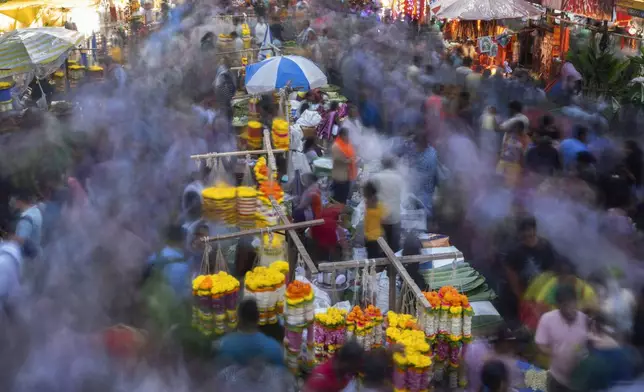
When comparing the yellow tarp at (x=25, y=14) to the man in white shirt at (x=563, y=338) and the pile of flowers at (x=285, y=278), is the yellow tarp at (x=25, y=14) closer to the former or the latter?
the pile of flowers at (x=285, y=278)

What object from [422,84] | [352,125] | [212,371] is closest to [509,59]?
[422,84]

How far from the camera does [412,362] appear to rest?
13.2 ft

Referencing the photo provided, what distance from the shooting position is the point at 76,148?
8.00 meters

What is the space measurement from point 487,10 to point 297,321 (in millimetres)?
8760

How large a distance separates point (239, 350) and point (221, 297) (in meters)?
0.90

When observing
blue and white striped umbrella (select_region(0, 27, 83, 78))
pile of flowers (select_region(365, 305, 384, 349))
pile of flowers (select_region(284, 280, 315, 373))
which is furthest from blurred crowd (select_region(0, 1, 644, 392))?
blue and white striped umbrella (select_region(0, 27, 83, 78))

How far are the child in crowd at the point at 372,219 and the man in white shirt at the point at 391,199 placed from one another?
11 centimetres

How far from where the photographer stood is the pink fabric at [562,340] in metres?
4.05

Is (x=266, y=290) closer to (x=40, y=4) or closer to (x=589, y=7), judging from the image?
(x=589, y=7)

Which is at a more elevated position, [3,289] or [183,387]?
[3,289]

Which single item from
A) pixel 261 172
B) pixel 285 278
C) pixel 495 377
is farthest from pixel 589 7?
pixel 495 377

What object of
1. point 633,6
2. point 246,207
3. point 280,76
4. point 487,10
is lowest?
point 246,207

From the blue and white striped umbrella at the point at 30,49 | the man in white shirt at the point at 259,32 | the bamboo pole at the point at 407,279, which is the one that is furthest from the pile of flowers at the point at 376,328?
the man in white shirt at the point at 259,32

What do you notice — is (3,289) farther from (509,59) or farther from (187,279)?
(509,59)
